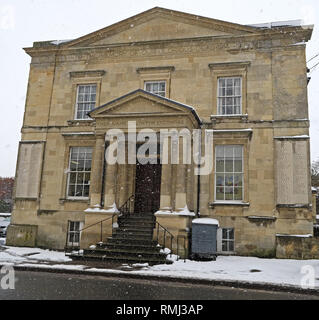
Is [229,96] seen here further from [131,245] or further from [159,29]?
[131,245]

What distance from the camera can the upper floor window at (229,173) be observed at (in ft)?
48.5

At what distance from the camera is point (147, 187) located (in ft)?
52.9

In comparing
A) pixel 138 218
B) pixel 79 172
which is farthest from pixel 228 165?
pixel 79 172

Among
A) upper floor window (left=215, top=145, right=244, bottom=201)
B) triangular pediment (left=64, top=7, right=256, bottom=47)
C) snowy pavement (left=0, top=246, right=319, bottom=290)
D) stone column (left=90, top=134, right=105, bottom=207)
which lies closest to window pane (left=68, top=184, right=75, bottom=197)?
stone column (left=90, top=134, right=105, bottom=207)

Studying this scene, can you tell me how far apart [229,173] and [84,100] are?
8.05 metres

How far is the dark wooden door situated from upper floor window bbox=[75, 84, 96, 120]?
149 inches

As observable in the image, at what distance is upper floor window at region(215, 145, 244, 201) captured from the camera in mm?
14773

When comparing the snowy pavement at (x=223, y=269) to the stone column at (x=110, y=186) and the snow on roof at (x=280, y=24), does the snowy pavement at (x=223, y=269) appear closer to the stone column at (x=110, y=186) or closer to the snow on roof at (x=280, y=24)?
the stone column at (x=110, y=186)

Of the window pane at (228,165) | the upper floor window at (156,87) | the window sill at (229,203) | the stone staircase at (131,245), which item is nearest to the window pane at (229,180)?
the window pane at (228,165)

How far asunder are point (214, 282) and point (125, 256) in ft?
13.6

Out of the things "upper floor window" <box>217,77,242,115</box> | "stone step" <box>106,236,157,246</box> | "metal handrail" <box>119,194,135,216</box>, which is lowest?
"stone step" <box>106,236,157,246</box>

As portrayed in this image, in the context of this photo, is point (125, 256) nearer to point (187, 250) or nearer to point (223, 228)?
point (187, 250)

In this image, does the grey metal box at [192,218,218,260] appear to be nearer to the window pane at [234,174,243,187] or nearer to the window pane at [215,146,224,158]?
the window pane at [234,174,243,187]

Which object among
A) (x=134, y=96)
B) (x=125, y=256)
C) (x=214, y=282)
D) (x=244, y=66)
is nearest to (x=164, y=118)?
(x=134, y=96)
